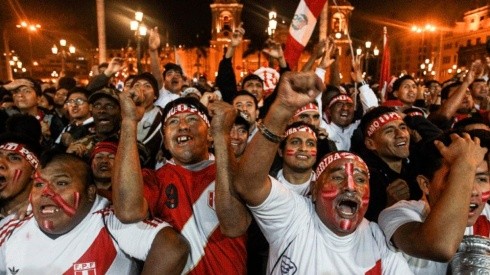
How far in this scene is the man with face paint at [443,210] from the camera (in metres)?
2.37

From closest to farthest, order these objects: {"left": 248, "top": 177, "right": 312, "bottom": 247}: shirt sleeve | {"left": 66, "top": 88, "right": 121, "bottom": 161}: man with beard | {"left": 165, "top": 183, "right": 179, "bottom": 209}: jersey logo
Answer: {"left": 248, "top": 177, "right": 312, "bottom": 247}: shirt sleeve
{"left": 165, "top": 183, "right": 179, "bottom": 209}: jersey logo
{"left": 66, "top": 88, "right": 121, "bottom": 161}: man with beard

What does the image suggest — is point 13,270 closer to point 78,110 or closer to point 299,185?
point 299,185

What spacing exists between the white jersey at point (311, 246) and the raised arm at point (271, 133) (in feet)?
0.49

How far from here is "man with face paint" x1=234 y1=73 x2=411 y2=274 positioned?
8.05 feet

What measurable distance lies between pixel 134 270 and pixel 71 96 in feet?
12.4

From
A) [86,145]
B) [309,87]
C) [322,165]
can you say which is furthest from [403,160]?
[86,145]

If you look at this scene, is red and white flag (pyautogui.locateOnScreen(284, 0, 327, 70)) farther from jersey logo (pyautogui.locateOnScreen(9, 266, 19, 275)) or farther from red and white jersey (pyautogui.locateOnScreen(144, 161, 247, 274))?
jersey logo (pyautogui.locateOnScreen(9, 266, 19, 275))

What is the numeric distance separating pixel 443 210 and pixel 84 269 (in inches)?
80.4

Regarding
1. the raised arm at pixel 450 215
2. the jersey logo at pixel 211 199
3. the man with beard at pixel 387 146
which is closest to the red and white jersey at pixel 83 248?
the jersey logo at pixel 211 199

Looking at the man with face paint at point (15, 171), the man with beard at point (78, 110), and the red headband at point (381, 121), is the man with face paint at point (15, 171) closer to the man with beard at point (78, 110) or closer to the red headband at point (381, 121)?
the man with beard at point (78, 110)

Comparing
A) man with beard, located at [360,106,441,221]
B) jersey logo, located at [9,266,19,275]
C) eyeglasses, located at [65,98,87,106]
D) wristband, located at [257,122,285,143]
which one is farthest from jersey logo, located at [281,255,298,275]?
eyeglasses, located at [65,98,87,106]

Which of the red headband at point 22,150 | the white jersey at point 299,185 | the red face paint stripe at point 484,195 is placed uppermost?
the red headband at point 22,150

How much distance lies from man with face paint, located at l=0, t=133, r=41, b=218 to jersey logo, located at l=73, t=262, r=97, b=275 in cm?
113

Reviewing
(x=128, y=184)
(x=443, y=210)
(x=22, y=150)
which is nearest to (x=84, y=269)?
(x=128, y=184)
